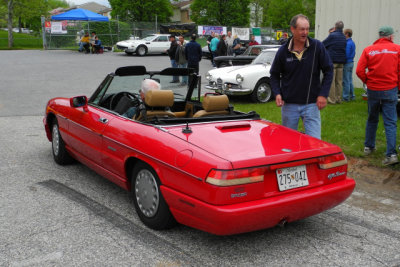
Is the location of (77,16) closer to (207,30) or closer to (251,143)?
(207,30)

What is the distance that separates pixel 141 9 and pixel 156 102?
53614mm

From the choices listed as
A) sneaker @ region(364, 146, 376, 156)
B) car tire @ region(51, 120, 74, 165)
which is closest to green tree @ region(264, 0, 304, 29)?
sneaker @ region(364, 146, 376, 156)

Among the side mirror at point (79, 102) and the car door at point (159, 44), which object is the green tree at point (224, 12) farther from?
the side mirror at point (79, 102)

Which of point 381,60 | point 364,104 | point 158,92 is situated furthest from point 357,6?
point 158,92

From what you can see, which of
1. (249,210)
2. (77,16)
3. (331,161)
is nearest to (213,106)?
(331,161)

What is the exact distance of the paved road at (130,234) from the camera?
3375mm

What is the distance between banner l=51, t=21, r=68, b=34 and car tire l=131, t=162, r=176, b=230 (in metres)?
32.5

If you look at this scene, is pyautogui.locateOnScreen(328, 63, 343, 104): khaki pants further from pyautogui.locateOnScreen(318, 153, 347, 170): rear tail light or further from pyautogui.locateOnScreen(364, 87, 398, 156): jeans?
pyautogui.locateOnScreen(318, 153, 347, 170): rear tail light

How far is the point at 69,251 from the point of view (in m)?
3.47

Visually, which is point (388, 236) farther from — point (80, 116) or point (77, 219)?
point (80, 116)

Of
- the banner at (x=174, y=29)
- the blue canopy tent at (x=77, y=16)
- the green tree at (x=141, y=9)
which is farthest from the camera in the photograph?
the green tree at (x=141, y=9)

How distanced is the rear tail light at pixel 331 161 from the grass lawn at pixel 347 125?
7.97ft

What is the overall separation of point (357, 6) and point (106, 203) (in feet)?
35.6

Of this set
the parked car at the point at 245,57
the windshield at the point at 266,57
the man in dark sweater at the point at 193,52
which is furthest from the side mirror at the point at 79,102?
the man in dark sweater at the point at 193,52
